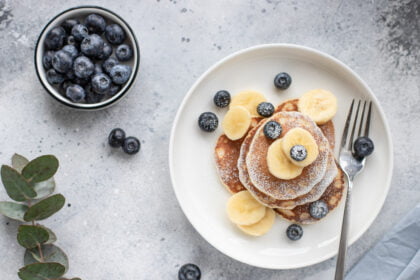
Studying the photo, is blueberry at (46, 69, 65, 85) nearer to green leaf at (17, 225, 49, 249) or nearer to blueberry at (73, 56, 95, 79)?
blueberry at (73, 56, 95, 79)

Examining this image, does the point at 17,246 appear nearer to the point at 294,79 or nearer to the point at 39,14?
the point at 39,14

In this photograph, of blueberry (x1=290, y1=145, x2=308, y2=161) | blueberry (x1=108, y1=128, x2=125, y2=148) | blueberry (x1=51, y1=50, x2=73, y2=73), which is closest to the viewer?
blueberry (x1=290, y1=145, x2=308, y2=161)

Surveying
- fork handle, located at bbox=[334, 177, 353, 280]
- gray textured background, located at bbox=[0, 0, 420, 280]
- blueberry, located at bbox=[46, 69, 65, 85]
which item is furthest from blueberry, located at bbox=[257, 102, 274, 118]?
blueberry, located at bbox=[46, 69, 65, 85]

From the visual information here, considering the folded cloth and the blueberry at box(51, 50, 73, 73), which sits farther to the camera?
the folded cloth

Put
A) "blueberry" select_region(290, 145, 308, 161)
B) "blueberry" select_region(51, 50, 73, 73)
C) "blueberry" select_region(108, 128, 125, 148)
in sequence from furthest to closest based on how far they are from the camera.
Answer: "blueberry" select_region(108, 128, 125, 148), "blueberry" select_region(51, 50, 73, 73), "blueberry" select_region(290, 145, 308, 161)

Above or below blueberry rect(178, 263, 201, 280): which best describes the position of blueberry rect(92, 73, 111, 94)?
above

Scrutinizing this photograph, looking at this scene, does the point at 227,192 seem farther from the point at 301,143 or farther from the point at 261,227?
the point at 301,143
